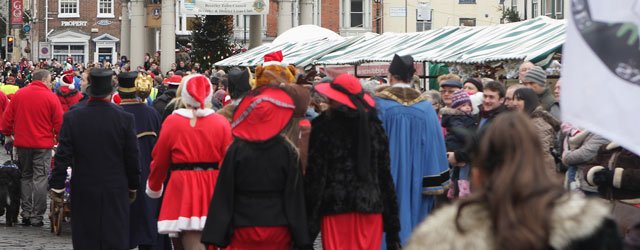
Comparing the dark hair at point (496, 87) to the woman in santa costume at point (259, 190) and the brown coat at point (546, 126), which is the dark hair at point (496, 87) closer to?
the brown coat at point (546, 126)

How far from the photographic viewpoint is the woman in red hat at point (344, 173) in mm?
8500

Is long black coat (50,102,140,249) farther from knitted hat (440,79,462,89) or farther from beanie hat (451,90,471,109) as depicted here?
knitted hat (440,79,462,89)

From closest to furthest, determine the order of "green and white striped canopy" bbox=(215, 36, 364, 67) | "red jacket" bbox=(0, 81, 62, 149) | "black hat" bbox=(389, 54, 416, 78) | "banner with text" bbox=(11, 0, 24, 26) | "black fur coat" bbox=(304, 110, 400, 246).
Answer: "black fur coat" bbox=(304, 110, 400, 246)
"black hat" bbox=(389, 54, 416, 78)
"red jacket" bbox=(0, 81, 62, 149)
"green and white striped canopy" bbox=(215, 36, 364, 67)
"banner with text" bbox=(11, 0, 24, 26)

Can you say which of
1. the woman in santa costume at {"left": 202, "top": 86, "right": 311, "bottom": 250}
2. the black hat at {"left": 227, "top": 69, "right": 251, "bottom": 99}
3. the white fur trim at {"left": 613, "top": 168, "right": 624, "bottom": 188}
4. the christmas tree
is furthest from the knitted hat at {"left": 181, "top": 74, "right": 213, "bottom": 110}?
the christmas tree

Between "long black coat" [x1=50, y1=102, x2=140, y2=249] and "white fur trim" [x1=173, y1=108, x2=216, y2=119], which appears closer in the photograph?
"white fur trim" [x1=173, y1=108, x2=216, y2=119]

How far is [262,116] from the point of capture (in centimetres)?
818

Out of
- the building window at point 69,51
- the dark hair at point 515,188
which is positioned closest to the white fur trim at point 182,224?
the dark hair at point 515,188

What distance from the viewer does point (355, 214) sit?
8586 mm

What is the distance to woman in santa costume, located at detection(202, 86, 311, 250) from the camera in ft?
26.3

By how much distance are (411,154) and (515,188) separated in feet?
19.2

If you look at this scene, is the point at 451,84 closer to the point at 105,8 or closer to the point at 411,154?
the point at 411,154

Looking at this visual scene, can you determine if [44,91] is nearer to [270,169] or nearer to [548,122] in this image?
[548,122]

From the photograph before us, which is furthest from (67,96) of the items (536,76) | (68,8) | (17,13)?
(68,8)

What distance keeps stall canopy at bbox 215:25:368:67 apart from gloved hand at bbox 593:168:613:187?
18773 mm
